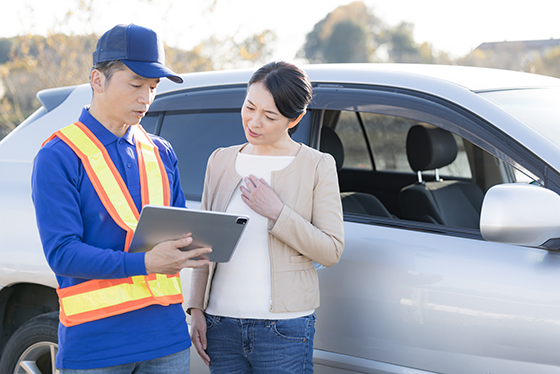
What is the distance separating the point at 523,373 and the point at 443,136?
1.68 m

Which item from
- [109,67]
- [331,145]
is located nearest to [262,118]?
[109,67]

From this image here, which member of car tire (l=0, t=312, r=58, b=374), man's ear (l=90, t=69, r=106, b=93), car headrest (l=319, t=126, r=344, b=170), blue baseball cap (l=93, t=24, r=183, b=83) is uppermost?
blue baseball cap (l=93, t=24, r=183, b=83)

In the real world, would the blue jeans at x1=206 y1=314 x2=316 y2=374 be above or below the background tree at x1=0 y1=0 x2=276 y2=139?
below

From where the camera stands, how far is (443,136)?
326 centimetres

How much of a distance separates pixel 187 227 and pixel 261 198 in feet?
1.02

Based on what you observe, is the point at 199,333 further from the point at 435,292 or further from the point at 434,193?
the point at 434,193

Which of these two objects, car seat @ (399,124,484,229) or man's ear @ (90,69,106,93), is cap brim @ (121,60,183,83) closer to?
man's ear @ (90,69,106,93)

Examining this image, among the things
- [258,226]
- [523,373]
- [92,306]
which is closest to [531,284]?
[523,373]

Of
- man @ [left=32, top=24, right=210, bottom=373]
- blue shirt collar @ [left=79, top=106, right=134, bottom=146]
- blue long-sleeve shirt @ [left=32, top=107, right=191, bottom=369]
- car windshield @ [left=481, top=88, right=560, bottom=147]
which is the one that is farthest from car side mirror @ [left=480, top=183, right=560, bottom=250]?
blue shirt collar @ [left=79, top=106, right=134, bottom=146]

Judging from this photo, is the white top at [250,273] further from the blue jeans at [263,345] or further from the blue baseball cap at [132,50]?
the blue baseball cap at [132,50]

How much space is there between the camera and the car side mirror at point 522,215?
175cm

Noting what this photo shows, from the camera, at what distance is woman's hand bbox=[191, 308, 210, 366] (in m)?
1.96

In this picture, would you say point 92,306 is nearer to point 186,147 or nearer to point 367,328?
point 367,328

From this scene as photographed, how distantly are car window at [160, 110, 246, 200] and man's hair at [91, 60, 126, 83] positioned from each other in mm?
987
